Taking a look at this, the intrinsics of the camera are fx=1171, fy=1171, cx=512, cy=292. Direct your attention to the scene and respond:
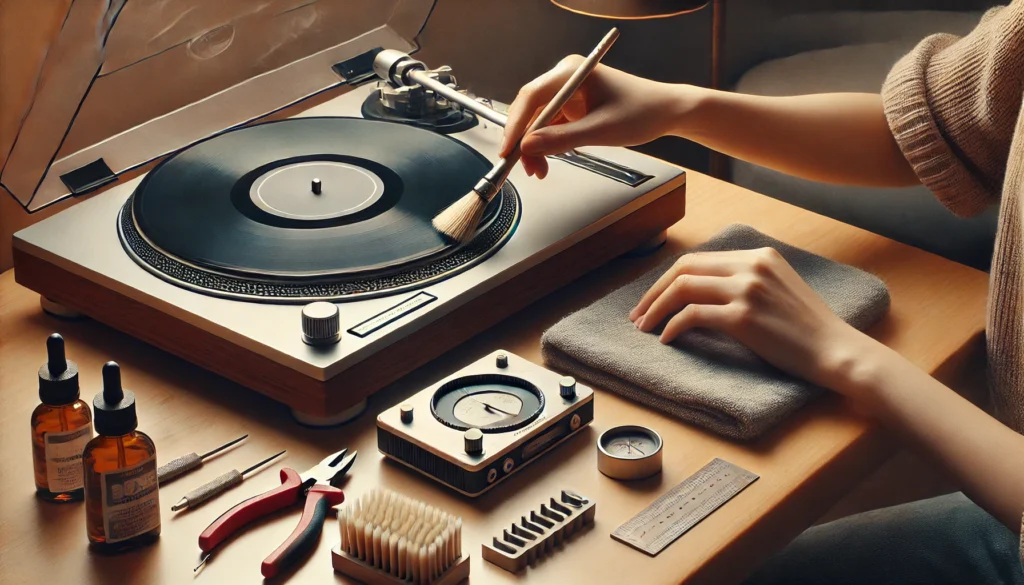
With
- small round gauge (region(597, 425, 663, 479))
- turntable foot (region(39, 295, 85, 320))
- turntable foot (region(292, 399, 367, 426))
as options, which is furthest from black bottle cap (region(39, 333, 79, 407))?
small round gauge (region(597, 425, 663, 479))

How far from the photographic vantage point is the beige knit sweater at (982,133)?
3.67 feet

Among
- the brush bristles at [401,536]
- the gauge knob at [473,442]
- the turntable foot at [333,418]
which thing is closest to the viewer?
the brush bristles at [401,536]

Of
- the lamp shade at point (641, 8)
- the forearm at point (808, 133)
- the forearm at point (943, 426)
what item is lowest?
the forearm at point (943, 426)

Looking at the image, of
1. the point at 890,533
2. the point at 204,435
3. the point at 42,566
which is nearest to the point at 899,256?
the point at 890,533

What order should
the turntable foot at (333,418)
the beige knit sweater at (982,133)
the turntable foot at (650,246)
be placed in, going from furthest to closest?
the turntable foot at (650,246), the beige knit sweater at (982,133), the turntable foot at (333,418)

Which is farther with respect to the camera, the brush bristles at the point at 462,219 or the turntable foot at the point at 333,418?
the brush bristles at the point at 462,219

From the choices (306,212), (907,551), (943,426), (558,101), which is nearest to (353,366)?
(306,212)

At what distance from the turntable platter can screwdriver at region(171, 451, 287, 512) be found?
0.17 meters

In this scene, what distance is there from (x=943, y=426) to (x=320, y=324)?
0.53 meters

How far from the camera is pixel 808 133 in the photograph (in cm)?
133

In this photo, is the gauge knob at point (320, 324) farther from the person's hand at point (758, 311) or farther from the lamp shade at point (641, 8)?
the lamp shade at point (641, 8)

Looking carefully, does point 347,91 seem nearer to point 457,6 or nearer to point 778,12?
point 457,6

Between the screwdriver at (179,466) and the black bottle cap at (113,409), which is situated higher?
the black bottle cap at (113,409)

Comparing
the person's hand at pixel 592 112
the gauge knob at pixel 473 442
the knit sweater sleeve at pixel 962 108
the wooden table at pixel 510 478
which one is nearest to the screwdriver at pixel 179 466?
the wooden table at pixel 510 478
